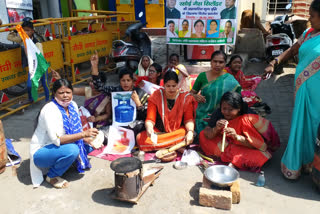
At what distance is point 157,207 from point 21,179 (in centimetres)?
157

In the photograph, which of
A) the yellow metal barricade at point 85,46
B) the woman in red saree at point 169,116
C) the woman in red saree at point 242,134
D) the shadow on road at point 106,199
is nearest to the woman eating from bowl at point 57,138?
the shadow on road at point 106,199

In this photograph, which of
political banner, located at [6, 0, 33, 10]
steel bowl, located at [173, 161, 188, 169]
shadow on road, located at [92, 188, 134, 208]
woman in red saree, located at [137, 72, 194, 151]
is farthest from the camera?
political banner, located at [6, 0, 33, 10]

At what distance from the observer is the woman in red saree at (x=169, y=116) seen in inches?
145

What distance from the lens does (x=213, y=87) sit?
4004mm

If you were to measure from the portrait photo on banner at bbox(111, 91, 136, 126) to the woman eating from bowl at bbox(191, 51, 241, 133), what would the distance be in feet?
2.91

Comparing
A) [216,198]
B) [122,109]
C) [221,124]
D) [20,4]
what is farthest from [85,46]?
[216,198]

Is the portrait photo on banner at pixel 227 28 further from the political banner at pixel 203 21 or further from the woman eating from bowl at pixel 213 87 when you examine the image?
the woman eating from bowl at pixel 213 87

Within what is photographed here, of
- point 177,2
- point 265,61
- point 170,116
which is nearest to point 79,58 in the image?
point 177,2

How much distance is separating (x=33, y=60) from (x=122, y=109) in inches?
70.4

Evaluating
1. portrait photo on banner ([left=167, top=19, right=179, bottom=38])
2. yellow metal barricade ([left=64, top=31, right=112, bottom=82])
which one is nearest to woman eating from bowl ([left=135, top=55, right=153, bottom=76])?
portrait photo on banner ([left=167, top=19, right=179, bottom=38])

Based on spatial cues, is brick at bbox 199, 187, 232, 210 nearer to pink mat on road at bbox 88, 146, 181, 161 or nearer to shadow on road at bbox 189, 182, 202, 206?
shadow on road at bbox 189, 182, 202, 206

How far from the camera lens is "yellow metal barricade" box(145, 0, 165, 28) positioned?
41.1 feet

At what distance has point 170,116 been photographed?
3791mm

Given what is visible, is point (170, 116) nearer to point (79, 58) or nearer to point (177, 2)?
point (177, 2)
